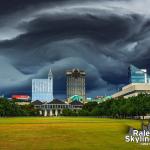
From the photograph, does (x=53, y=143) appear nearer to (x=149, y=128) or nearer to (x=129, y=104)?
(x=149, y=128)

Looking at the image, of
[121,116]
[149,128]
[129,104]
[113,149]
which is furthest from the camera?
[121,116]

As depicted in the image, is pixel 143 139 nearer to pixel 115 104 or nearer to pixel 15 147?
pixel 15 147

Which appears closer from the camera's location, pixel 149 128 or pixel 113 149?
pixel 113 149

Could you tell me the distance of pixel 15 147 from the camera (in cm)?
3612

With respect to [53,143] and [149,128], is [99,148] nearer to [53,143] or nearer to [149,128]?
[53,143]

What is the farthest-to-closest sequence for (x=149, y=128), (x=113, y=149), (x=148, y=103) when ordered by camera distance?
(x=148, y=103), (x=149, y=128), (x=113, y=149)

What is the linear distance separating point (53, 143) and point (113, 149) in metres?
7.53

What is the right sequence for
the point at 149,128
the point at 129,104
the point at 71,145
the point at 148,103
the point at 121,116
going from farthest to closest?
the point at 121,116, the point at 129,104, the point at 148,103, the point at 149,128, the point at 71,145

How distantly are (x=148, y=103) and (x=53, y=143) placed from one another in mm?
102522

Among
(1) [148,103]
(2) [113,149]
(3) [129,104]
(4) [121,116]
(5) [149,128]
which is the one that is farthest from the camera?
(4) [121,116]

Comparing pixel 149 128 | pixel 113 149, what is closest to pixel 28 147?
pixel 113 149

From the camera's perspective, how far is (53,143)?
39656 millimetres

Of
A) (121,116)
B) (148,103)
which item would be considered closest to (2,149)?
(148,103)

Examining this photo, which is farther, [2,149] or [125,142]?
[125,142]
